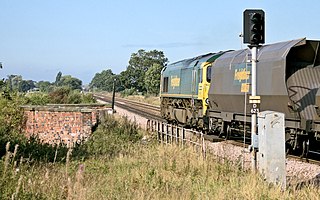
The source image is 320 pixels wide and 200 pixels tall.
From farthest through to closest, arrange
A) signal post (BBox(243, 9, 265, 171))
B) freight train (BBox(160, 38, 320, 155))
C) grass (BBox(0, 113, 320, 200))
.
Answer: freight train (BBox(160, 38, 320, 155)), signal post (BBox(243, 9, 265, 171)), grass (BBox(0, 113, 320, 200))

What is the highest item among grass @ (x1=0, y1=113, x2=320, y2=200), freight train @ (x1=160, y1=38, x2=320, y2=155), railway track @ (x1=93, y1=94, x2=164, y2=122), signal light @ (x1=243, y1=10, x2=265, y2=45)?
signal light @ (x1=243, y1=10, x2=265, y2=45)

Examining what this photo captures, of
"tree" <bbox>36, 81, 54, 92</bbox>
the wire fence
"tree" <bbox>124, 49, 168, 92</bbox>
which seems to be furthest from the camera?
"tree" <bbox>124, 49, 168, 92</bbox>

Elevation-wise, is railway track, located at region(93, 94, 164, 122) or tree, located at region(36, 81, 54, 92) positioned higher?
tree, located at region(36, 81, 54, 92)

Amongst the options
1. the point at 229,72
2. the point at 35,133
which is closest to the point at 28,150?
the point at 35,133

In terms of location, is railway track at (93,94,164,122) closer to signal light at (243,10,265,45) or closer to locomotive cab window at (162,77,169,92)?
locomotive cab window at (162,77,169,92)

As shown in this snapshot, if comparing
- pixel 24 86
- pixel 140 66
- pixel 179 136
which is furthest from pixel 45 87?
pixel 179 136

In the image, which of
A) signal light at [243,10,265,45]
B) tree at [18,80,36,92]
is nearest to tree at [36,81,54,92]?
tree at [18,80,36,92]

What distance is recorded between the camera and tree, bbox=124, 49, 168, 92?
10925 centimetres

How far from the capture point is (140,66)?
113 meters

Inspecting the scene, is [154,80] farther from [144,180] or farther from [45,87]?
[144,180]

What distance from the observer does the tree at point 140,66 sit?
109m

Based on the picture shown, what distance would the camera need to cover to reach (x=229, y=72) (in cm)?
1831

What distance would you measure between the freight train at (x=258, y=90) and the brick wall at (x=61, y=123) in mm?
4960

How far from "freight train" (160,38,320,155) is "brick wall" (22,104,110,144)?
4960mm
